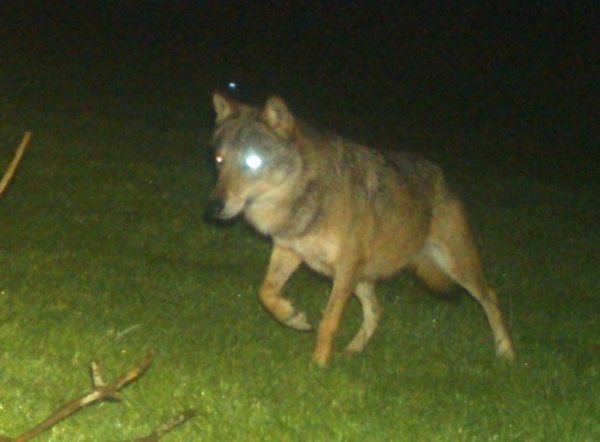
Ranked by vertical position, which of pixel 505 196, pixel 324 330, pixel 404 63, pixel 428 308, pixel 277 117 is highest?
pixel 277 117

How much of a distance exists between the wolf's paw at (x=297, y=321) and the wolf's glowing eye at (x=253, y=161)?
42.5 inches

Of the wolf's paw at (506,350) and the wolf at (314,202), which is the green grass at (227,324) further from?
the wolf at (314,202)

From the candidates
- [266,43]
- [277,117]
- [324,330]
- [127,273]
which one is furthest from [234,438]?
[266,43]

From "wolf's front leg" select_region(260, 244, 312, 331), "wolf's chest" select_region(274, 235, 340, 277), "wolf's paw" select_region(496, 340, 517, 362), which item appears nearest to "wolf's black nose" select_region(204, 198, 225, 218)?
"wolf's chest" select_region(274, 235, 340, 277)

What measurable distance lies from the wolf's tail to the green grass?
383mm

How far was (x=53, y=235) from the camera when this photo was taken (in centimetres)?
1027

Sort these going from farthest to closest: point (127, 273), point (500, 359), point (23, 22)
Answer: point (23, 22), point (127, 273), point (500, 359)

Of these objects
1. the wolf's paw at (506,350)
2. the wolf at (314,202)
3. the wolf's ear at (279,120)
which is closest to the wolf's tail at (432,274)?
the wolf at (314,202)

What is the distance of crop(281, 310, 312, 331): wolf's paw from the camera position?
7.89m

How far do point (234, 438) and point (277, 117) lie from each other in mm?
2631

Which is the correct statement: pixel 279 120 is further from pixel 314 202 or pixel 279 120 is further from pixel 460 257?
pixel 460 257

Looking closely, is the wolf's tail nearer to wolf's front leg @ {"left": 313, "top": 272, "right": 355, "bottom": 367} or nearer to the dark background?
wolf's front leg @ {"left": 313, "top": 272, "right": 355, "bottom": 367}

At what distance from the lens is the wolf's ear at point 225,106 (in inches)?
312

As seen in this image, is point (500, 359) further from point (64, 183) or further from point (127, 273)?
→ point (64, 183)
